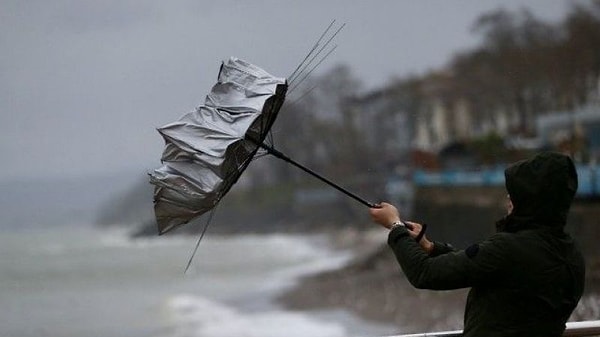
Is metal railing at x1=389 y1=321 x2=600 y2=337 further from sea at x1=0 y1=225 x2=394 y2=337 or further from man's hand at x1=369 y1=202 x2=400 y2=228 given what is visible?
sea at x1=0 y1=225 x2=394 y2=337

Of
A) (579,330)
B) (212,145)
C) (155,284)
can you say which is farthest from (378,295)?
(212,145)

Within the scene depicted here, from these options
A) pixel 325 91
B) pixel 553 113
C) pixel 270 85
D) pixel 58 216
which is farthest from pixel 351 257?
pixel 270 85

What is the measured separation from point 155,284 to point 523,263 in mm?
29599

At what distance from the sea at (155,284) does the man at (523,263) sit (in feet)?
51.8

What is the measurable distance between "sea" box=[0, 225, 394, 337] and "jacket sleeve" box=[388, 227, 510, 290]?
15.8m

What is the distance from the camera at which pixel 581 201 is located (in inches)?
683

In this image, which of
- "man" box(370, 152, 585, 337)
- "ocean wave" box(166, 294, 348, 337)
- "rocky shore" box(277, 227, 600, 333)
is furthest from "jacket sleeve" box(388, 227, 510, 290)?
"ocean wave" box(166, 294, 348, 337)

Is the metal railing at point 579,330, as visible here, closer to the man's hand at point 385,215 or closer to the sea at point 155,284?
the man's hand at point 385,215

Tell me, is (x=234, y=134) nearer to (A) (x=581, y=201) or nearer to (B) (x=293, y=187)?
(A) (x=581, y=201)

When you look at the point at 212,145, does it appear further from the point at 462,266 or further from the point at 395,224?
the point at 462,266

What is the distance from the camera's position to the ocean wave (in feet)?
66.7

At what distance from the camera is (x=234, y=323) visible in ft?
75.7

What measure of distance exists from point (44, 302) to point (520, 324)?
28025 millimetres

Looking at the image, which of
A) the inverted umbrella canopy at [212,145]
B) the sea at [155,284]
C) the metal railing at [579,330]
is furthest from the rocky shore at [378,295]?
the inverted umbrella canopy at [212,145]
